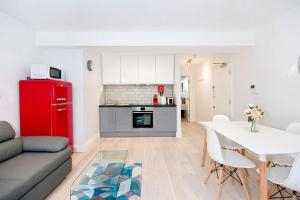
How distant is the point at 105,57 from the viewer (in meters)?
5.25

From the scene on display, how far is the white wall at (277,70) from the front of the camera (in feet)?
8.75

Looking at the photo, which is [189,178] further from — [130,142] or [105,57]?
[105,57]

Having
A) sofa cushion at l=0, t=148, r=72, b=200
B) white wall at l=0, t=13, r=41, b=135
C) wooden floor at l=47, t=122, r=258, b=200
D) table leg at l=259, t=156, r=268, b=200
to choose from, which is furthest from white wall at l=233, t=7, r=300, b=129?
white wall at l=0, t=13, r=41, b=135

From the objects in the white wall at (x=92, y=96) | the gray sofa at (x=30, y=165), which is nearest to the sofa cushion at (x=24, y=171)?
the gray sofa at (x=30, y=165)

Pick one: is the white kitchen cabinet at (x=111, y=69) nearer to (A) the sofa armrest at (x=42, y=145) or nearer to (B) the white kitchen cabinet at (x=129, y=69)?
(B) the white kitchen cabinet at (x=129, y=69)

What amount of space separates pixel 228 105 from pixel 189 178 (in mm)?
2910

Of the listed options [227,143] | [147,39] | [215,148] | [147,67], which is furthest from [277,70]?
[147,67]

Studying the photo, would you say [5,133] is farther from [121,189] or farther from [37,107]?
[121,189]

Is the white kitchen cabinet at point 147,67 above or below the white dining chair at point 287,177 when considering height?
above

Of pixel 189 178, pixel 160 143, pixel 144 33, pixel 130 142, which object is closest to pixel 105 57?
pixel 144 33

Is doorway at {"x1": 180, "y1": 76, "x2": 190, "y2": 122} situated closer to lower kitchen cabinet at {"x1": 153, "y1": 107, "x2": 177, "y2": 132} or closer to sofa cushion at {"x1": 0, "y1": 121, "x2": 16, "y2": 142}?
lower kitchen cabinet at {"x1": 153, "y1": 107, "x2": 177, "y2": 132}

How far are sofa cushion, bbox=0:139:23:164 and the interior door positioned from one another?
4560mm

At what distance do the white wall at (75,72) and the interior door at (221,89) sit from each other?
3.65m

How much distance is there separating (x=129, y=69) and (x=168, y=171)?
3230mm
